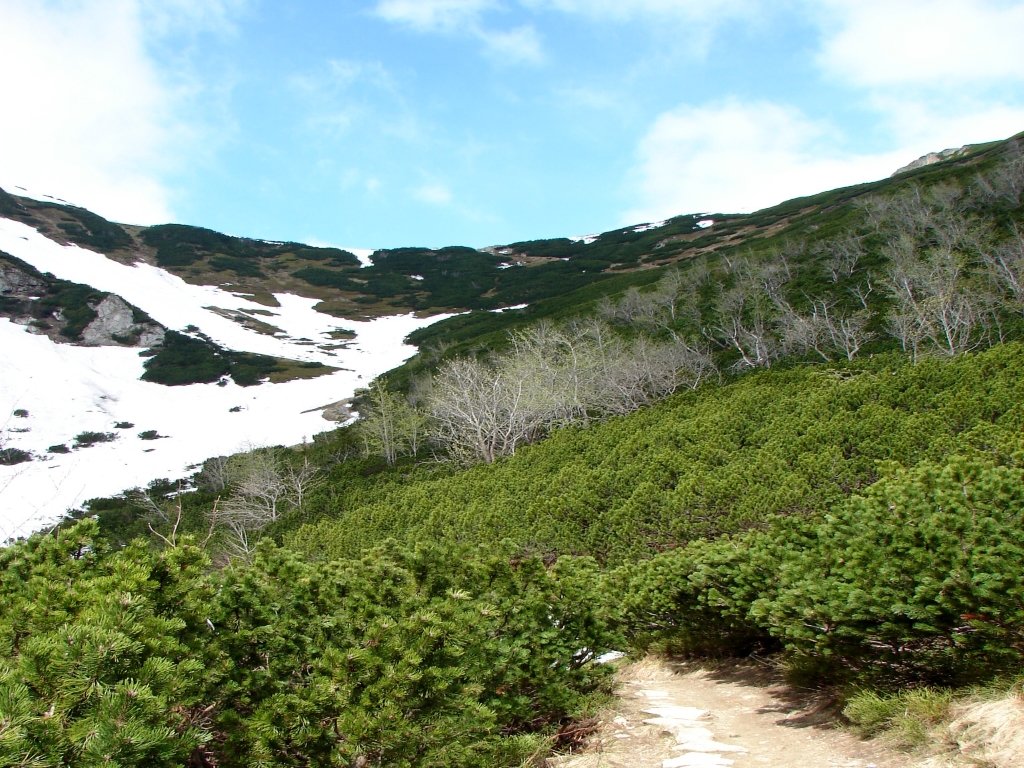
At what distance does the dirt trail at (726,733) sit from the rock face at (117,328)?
72.7 m

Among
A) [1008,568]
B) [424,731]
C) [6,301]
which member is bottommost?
[424,731]

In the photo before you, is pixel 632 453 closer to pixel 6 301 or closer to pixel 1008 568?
pixel 1008 568

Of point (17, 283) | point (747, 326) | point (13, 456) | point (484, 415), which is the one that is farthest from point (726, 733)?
point (17, 283)

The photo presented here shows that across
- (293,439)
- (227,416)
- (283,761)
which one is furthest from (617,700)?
(227,416)

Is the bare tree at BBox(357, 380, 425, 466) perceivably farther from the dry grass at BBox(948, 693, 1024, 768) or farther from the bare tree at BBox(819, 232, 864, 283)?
the dry grass at BBox(948, 693, 1024, 768)

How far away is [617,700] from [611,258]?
93.2 metres

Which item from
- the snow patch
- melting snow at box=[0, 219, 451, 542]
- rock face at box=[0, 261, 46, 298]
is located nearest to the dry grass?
melting snow at box=[0, 219, 451, 542]

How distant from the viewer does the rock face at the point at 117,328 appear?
64125 mm

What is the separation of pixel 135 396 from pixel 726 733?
195 ft

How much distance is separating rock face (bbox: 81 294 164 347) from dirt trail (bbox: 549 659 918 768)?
239 ft

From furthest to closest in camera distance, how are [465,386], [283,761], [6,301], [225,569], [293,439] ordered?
1. [6,301]
2. [293,439]
3. [465,386]
4. [225,569]
5. [283,761]

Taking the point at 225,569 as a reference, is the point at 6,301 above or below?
above

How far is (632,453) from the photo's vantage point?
18.5 meters

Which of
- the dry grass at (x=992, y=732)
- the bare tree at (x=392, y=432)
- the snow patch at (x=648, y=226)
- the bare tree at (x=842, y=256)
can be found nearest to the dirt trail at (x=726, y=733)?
the dry grass at (x=992, y=732)
